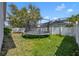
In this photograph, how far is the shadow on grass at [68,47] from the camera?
18.8 feet

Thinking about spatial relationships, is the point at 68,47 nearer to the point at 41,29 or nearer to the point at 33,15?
the point at 41,29

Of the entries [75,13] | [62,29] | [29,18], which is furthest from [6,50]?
[75,13]

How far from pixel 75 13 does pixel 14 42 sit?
4.33ft

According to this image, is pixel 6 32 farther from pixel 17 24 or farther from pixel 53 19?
pixel 53 19

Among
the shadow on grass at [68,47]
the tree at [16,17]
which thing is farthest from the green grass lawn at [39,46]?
the tree at [16,17]

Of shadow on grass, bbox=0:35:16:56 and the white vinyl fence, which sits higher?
the white vinyl fence

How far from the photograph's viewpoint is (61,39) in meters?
5.75

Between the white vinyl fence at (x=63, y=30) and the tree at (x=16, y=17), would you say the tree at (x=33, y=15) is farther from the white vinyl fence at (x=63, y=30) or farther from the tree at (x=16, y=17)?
the white vinyl fence at (x=63, y=30)

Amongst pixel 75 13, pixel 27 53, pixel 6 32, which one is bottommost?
pixel 27 53

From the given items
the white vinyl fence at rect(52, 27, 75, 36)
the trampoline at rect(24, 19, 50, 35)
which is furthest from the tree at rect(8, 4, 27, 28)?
the white vinyl fence at rect(52, 27, 75, 36)

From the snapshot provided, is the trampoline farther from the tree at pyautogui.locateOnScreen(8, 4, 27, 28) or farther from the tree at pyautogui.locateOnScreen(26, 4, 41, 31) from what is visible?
the tree at pyautogui.locateOnScreen(8, 4, 27, 28)

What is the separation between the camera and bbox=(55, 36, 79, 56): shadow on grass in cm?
574

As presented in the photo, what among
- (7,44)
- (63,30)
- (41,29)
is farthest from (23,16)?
(63,30)

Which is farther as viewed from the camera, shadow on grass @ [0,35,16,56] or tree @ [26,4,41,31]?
shadow on grass @ [0,35,16,56]
